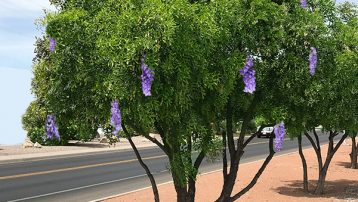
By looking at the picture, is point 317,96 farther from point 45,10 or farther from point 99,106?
point 45,10

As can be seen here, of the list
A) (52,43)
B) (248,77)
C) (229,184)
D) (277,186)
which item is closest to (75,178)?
(277,186)

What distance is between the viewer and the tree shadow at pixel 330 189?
14.5 meters

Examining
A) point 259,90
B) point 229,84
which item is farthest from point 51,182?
point 229,84

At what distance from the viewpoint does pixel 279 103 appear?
769cm

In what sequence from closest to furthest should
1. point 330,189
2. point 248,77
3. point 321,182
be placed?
1. point 248,77
2. point 321,182
3. point 330,189

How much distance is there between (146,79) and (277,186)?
12.3m

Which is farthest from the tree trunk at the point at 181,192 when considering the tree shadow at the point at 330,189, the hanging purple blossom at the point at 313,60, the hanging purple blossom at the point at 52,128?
the tree shadow at the point at 330,189

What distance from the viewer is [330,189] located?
15.8m

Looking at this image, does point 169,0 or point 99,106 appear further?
point 99,106

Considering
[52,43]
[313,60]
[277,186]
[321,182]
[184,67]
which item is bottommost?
[277,186]

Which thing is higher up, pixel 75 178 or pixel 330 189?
pixel 75 178

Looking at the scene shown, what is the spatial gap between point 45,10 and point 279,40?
3237 millimetres

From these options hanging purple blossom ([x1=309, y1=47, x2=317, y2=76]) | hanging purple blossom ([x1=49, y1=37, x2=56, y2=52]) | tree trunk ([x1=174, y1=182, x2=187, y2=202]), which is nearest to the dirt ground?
tree trunk ([x1=174, y1=182, x2=187, y2=202])

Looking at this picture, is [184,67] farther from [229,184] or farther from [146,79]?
[229,184]
